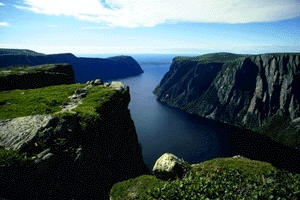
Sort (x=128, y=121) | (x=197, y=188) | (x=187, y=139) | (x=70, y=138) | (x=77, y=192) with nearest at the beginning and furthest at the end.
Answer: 1. (x=197, y=188)
2. (x=77, y=192)
3. (x=70, y=138)
4. (x=128, y=121)
5. (x=187, y=139)

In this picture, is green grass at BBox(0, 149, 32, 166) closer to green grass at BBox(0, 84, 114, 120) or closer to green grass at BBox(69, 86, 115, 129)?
green grass at BBox(0, 84, 114, 120)

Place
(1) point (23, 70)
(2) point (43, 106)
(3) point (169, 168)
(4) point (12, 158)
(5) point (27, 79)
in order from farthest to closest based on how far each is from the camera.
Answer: (1) point (23, 70), (5) point (27, 79), (2) point (43, 106), (3) point (169, 168), (4) point (12, 158)

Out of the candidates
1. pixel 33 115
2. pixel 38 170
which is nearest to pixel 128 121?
pixel 33 115

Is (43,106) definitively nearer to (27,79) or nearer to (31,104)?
(31,104)

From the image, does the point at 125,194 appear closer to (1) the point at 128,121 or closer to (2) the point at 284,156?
(1) the point at 128,121

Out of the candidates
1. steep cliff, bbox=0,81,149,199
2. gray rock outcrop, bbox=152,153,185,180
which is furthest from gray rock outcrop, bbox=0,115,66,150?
gray rock outcrop, bbox=152,153,185,180

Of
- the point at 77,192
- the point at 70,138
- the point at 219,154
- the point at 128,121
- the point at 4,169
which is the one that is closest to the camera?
the point at 4,169

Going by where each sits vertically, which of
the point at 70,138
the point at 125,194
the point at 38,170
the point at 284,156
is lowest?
the point at 284,156

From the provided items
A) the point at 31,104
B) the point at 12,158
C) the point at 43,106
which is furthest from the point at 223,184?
the point at 31,104
